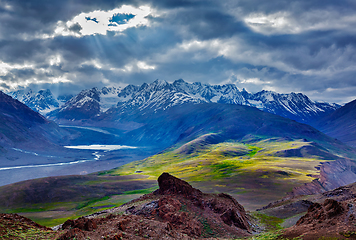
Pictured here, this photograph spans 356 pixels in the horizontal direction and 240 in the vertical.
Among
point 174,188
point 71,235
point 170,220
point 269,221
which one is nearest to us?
point 71,235

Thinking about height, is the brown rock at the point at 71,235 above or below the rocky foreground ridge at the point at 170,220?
above

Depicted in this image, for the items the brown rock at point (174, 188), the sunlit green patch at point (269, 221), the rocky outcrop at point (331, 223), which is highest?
the brown rock at point (174, 188)

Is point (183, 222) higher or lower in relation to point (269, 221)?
higher

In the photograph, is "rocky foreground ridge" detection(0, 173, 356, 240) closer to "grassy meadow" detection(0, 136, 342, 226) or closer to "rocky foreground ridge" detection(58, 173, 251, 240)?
"rocky foreground ridge" detection(58, 173, 251, 240)

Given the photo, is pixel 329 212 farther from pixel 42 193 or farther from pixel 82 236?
pixel 42 193

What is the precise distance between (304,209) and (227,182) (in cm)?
8479

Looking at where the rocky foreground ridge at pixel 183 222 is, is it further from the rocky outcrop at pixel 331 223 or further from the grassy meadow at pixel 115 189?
the grassy meadow at pixel 115 189

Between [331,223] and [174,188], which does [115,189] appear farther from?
[331,223]

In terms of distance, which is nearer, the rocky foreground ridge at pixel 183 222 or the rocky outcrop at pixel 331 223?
the rocky outcrop at pixel 331 223

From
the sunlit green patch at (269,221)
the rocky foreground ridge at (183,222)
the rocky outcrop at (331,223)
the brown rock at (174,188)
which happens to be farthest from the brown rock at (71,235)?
the sunlit green patch at (269,221)

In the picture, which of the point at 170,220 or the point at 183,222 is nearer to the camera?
the point at 170,220

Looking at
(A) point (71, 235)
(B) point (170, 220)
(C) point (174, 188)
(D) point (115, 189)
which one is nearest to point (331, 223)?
(B) point (170, 220)

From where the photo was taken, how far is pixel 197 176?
18188 cm

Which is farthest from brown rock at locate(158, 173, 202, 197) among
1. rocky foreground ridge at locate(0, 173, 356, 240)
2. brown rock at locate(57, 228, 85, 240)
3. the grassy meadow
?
the grassy meadow
